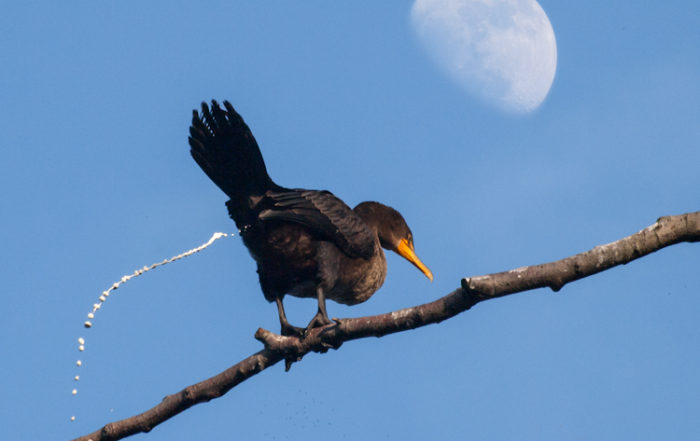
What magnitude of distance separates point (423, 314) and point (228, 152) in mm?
2500

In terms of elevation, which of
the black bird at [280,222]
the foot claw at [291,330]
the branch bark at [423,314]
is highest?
the black bird at [280,222]

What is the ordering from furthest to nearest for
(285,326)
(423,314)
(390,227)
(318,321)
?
(390,227) < (285,326) < (318,321) < (423,314)

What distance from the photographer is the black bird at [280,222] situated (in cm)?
588

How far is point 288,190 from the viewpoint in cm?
616

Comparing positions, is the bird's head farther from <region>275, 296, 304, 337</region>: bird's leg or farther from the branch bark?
the branch bark

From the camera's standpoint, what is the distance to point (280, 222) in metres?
6.07

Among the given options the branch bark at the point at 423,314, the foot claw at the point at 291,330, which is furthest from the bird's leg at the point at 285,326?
the branch bark at the point at 423,314

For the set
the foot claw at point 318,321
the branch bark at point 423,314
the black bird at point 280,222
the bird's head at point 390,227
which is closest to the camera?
the branch bark at point 423,314

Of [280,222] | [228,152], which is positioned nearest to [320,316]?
[280,222]

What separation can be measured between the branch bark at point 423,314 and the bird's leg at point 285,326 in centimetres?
74

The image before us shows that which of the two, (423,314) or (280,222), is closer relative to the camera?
(423,314)

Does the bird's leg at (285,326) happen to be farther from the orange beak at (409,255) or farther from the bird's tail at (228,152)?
the orange beak at (409,255)

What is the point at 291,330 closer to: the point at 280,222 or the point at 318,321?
the point at 318,321

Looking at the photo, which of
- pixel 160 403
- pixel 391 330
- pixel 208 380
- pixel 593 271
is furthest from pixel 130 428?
pixel 593 271
